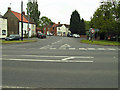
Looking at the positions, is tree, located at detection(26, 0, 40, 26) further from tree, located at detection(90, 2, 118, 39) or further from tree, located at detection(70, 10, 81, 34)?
tree, located at detection(90, 2, 118, 39)

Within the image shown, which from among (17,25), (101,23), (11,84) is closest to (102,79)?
(11,84)

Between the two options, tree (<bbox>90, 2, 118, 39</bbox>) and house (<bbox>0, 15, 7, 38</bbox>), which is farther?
house (<bbox>0, 15, 7, 38</bbox>)

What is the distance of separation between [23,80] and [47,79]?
88cm

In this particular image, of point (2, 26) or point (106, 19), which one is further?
point (2, 26)

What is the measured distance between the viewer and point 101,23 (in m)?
37.1

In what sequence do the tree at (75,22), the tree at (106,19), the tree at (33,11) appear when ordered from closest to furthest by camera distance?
the tree at (106,19), the tree at (33,11), the tree at (75,22)

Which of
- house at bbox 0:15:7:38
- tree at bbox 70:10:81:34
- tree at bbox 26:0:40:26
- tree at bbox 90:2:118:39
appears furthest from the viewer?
tree at bbox 70:10:81:34

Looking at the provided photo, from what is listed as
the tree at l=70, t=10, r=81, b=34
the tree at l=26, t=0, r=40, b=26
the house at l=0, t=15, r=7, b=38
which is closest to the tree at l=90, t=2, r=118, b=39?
the house at l=0, t=15, r=7, b=38

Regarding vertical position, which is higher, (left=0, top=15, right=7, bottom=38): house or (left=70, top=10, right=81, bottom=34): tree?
(left=70, top=10, right=81, bottom=34): tree

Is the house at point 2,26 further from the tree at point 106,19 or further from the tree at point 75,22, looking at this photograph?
the tree at point 75,22

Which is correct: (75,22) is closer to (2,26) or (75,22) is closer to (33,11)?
(33,11)

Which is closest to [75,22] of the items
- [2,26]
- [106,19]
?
[106,19]

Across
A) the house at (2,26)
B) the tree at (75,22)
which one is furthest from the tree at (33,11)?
the house at (2,26)

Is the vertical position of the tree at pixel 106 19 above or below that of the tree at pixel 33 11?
below
